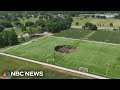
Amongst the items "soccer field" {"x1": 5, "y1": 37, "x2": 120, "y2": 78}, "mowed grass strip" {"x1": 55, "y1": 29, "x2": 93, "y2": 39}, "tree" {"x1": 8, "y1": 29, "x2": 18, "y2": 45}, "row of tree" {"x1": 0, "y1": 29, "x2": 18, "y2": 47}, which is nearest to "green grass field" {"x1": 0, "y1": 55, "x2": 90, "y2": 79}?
"soccer field" {"x1": 5, "y1": 37, "x2": 120, "y2": 78}

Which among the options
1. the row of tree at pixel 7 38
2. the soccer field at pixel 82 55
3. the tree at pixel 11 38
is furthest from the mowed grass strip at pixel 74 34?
the row of tree at pixel 7 38

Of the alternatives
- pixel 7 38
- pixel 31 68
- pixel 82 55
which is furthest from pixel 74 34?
pixel 31 68

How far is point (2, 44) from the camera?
222 ft

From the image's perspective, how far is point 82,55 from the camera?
2234 inches

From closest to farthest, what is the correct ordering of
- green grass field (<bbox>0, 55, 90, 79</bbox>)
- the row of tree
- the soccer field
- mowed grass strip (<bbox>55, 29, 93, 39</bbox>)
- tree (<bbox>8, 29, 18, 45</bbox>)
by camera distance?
green grass field (<bbox>0, 55, 90, 79</bbox>) < the soccer field < the row of tree < tree (<bbox>8, 29, 18, 45</bbox>) < mowed grass strip (<bbox>55, 29, 93, 39</bbox>)

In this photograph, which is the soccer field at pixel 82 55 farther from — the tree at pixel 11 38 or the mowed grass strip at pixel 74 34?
the mowed grass strip at pixel 74 34

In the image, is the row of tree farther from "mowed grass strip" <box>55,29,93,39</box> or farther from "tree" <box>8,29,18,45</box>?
"mowed grass strip" <box>55,29,93,39</box>

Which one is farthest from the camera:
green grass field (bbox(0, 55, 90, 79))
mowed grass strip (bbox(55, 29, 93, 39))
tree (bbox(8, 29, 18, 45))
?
mowed grass strip (bbox(55, 29, 93, 39))

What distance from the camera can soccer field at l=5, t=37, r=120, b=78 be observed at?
154ft

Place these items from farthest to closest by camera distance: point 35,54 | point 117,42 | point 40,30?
point 40,30, point 117,42, point 35,54

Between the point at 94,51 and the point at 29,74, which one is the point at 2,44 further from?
the point at 94,51
